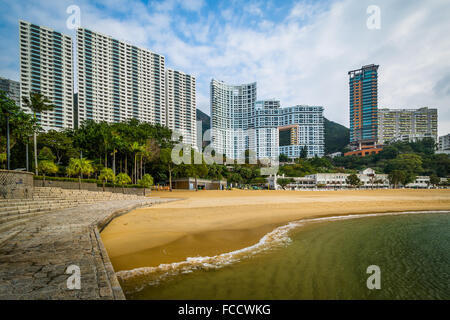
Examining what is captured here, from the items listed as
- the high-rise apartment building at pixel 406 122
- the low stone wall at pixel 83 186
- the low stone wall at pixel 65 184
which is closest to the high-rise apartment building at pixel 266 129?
the high-rise apartment building at pixel 406 122

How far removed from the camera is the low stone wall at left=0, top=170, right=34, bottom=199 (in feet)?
36.6

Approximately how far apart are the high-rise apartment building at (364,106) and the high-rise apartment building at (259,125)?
2195cm

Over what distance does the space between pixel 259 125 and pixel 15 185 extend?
15097 centimetres

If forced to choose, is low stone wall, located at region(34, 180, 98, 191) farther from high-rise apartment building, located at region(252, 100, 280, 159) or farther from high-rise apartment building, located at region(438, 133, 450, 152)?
high-rise apartment building, located at region(438, 133, 450, 152)

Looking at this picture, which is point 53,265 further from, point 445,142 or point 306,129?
point 445,142

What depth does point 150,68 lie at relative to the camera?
4299 inches

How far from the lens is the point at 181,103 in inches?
4564

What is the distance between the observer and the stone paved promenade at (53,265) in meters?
2.94

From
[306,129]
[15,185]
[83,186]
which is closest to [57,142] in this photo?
[83,186]

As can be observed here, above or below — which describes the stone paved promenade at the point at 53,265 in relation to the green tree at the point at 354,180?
above

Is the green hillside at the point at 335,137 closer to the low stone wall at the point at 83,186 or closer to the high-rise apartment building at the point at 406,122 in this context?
the high-rise apartment building at the point at 406,122

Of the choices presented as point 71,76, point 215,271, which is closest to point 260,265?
point 215,271

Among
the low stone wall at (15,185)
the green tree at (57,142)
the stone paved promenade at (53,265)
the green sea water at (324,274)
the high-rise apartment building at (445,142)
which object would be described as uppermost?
the high-rise apartment building at (445,142)
